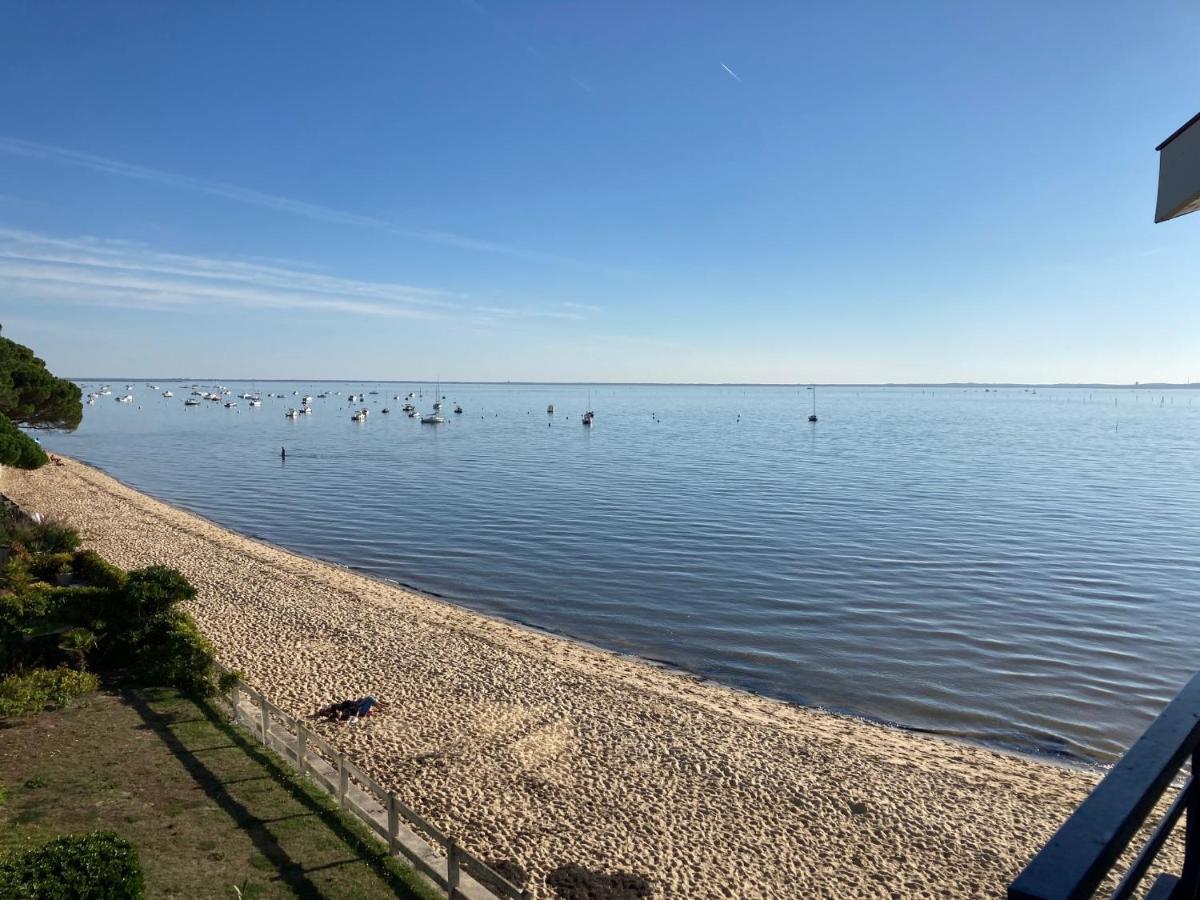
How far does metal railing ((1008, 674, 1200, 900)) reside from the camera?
1492mm

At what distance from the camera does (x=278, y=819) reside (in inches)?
475

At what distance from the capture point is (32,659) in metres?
17.1

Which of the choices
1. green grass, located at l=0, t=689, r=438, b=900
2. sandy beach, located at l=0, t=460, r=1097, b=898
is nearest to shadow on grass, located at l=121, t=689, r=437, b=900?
green grass, located at l=0, t=689, r=438, b=900

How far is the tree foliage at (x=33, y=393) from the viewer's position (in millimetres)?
37125

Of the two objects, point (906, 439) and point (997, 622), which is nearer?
point (997, 622)

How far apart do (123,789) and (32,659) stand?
661 centimetres

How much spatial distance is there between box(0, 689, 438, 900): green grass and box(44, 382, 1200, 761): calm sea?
1268cm

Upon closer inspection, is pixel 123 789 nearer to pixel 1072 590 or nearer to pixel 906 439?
pixel 1072 590

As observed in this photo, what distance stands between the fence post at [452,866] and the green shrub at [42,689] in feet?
32.6

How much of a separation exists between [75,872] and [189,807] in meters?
5.07

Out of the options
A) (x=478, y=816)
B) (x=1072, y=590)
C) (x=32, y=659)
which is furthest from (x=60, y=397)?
(x=1072, y=590)

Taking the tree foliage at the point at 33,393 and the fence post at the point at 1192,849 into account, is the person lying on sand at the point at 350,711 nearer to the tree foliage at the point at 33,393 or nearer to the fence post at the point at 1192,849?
the fence post at the point at 1192,849

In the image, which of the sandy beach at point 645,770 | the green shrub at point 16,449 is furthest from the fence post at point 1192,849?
the green shrub at point 16,449

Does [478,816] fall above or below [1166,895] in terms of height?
below
